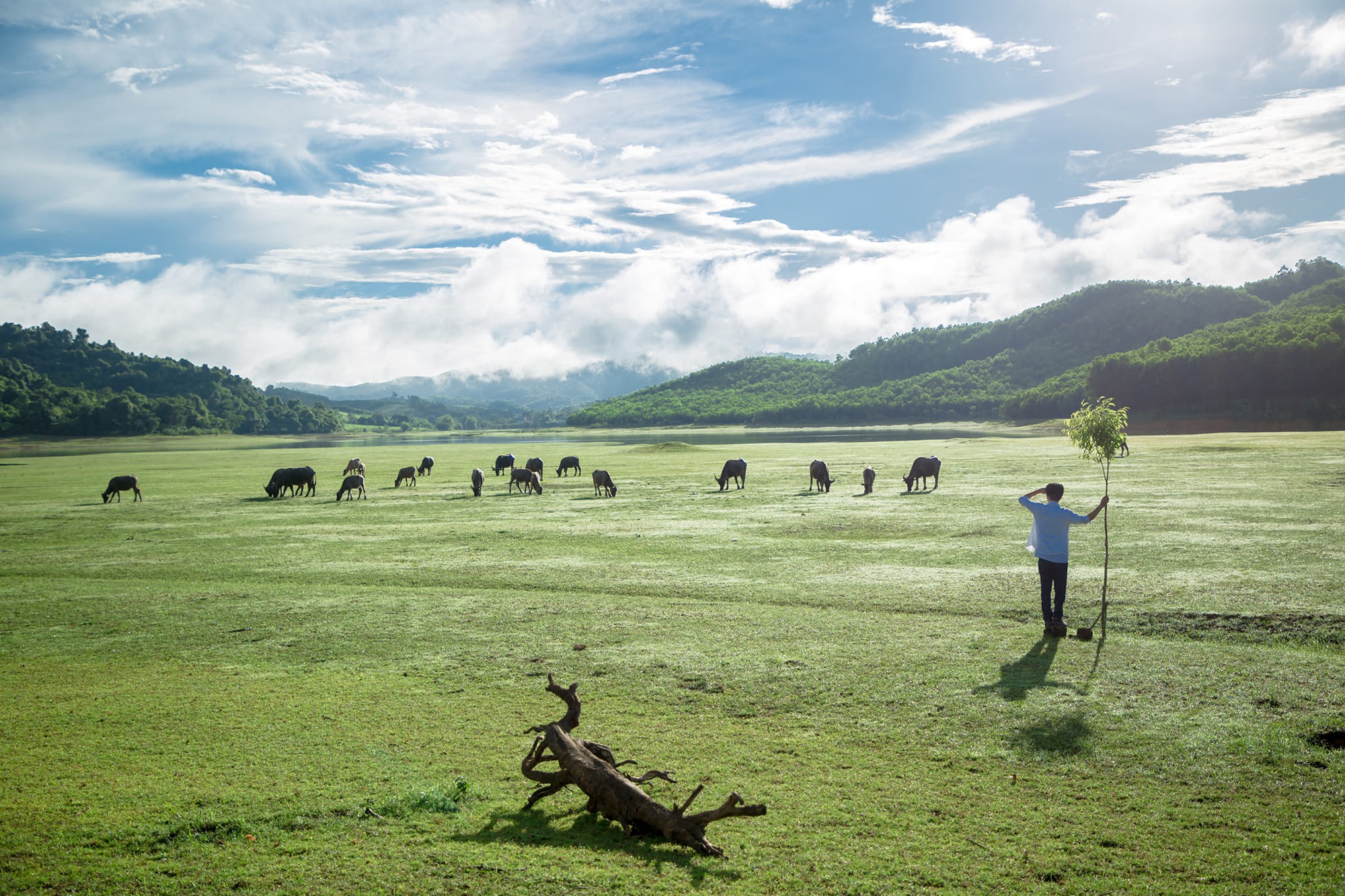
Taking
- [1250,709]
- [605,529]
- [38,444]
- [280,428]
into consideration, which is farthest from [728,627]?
[280,428]

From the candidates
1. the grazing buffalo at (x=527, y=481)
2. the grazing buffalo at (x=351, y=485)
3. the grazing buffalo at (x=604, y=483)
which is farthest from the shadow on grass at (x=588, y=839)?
the grazing buffalo at (x=351, y=485)

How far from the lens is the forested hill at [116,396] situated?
4673 inches

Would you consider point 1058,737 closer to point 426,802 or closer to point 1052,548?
point 1052,548

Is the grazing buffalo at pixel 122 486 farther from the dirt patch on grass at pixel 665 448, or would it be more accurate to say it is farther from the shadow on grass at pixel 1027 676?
the dirt patch on grass at pixel 665 448

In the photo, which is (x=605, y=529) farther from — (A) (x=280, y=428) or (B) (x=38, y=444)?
(A) (x=280, y=428)

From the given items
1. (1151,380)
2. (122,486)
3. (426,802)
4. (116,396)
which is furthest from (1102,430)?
(116,396)

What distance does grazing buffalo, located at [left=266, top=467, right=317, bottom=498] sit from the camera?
124 feet

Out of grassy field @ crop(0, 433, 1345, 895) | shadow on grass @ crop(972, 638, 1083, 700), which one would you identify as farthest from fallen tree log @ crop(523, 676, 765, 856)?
shadow on grass @ crop(972, 638, 1083, 700)

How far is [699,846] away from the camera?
5.93 metres

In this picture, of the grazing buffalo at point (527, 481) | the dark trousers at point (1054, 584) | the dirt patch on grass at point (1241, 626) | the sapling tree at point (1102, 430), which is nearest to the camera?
the dirt patch on grass at point (1241, 626)

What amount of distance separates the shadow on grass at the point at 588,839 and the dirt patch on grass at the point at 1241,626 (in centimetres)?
912

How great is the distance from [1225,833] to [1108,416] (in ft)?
28.1

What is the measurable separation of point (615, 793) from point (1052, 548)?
840cm

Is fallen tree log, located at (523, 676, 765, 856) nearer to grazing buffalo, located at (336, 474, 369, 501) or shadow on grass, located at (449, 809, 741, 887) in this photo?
shadow on grass, located at (449, 809, 741, 887)
